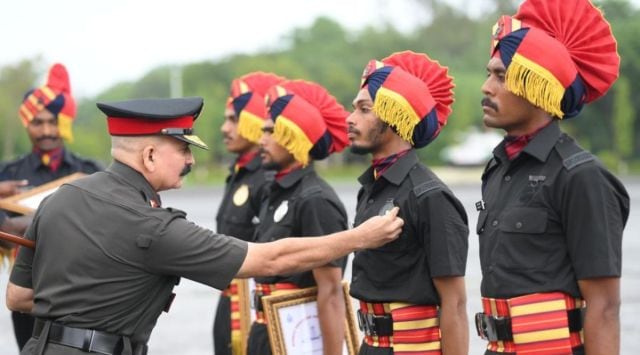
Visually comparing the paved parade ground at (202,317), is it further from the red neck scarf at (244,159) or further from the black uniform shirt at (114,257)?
the black uniform shirt at (114,257)

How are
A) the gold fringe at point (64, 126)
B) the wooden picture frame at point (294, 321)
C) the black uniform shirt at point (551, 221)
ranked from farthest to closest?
the gold fringe at point (64, 126), the wooden picture frame at point (294, 321), the black uniform shirt at point (551, 221)

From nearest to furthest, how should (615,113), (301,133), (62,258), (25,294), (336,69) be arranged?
(62,258), (25,294), (301,133), (615,113), (336,69)

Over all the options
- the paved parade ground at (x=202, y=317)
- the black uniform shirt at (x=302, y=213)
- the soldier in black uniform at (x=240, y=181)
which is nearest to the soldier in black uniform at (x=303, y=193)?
the black uniform shirt at (x=302, y=213)

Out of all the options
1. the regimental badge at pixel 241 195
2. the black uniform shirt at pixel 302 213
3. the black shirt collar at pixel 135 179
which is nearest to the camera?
the black shirt collar at pixel 135 179

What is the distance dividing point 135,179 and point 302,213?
1838mm

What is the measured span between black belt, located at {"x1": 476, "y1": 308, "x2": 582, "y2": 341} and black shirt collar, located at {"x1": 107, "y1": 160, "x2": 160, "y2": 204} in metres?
1.35

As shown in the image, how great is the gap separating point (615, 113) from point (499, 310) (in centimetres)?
4206

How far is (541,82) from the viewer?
3.84 meters

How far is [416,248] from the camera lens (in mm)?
4422

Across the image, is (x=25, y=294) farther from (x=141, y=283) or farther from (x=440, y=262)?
(x=440, y=262)

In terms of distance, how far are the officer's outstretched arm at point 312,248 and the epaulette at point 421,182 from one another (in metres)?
0.42

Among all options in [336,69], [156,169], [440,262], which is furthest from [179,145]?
[336,69]

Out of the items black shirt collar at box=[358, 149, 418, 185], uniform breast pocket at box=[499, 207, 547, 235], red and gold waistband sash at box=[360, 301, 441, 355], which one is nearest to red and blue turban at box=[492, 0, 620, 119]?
uniform breast pocket at box=[499, 207, 547, 235]

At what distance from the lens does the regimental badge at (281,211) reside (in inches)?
227
